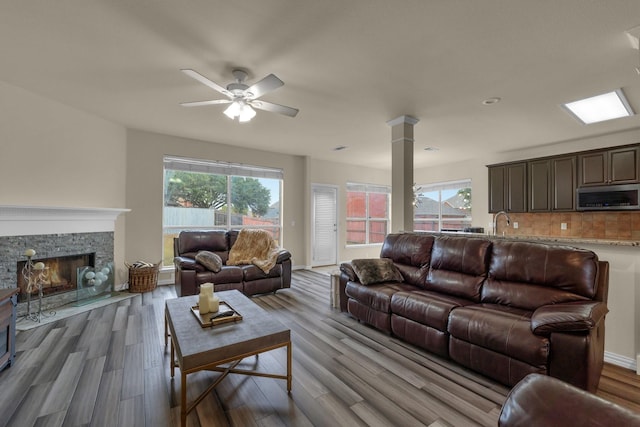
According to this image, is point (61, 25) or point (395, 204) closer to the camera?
point (61, 25)

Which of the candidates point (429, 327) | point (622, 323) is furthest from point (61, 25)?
point (622, 323)

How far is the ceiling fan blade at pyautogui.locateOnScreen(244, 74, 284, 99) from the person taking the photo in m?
2.39

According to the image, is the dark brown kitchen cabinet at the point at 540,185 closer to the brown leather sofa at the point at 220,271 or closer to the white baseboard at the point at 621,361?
the white baseboard at the point at 621,361

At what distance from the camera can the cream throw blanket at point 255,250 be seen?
447cm

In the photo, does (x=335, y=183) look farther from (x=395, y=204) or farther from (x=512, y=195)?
(x=512, y=195)

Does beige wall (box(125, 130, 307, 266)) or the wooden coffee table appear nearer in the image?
the wooden coffee table

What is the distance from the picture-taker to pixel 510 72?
277 cm

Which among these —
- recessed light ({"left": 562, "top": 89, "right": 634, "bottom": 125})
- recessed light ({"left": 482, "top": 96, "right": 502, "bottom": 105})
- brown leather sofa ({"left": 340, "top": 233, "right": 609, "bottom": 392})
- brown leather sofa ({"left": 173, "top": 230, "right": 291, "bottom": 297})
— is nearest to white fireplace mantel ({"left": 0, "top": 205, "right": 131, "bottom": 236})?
brown leather sofa ({"left": 173, "top": 230, "right": 291, "bottom": 297})

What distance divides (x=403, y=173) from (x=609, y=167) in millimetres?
3293

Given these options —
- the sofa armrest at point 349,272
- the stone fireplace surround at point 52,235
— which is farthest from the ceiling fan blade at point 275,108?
the stone fireplace surround at point 52,235

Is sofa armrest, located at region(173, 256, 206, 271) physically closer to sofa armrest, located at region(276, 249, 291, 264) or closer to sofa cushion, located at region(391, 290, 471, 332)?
sofa armrest, located at region(276, 249, 291, 264)

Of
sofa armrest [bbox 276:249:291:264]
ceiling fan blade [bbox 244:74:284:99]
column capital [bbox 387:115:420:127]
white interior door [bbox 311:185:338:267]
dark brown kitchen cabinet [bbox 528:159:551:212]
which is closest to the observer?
ceiling fan blade [bbox 244:74:284:99]

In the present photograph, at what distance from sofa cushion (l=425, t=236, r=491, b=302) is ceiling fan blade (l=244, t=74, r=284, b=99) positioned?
7.84 ft

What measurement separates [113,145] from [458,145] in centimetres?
607
